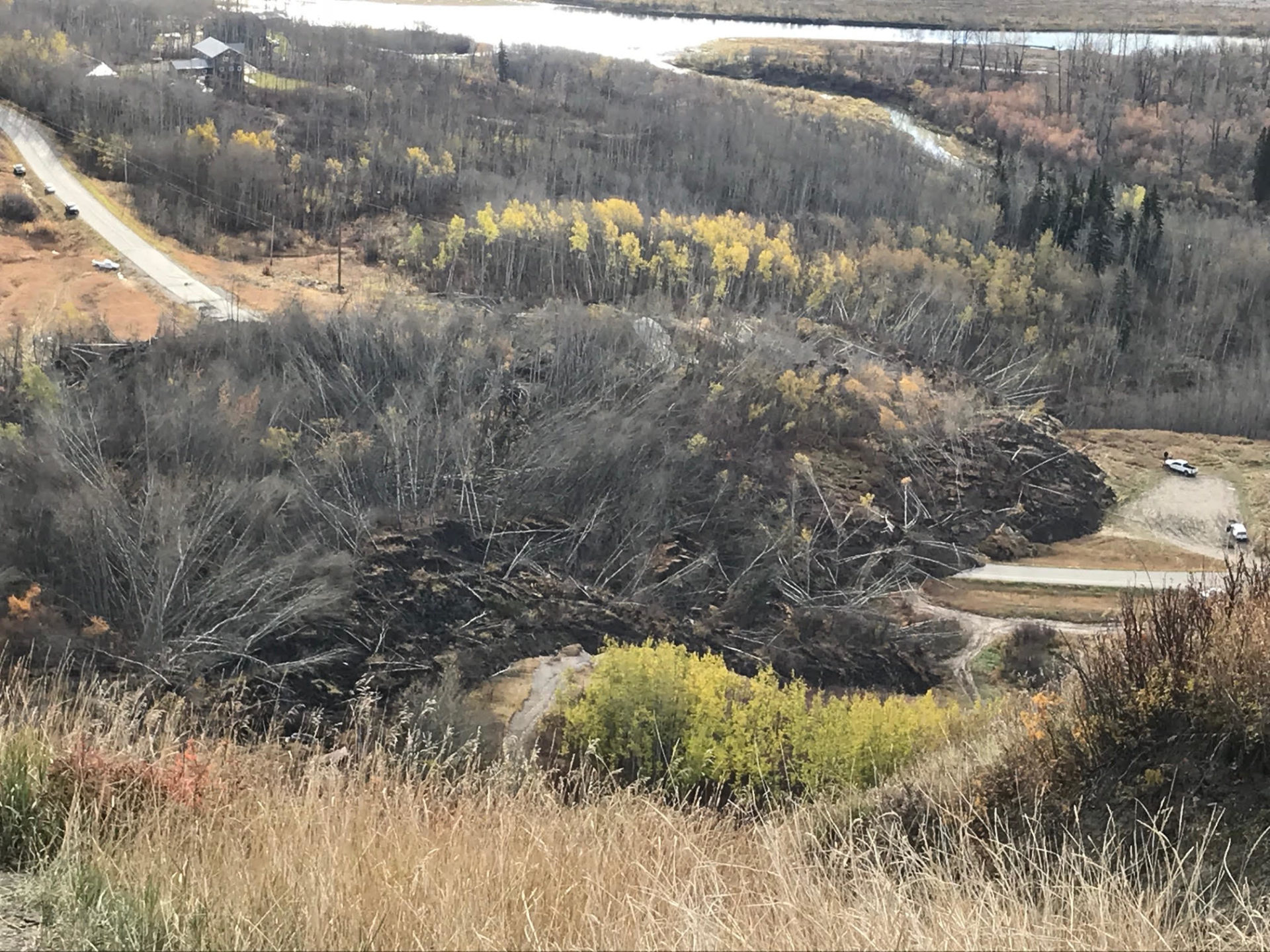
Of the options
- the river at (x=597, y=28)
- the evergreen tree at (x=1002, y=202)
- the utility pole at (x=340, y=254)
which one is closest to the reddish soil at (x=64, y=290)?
the utility pole at (x=340, y=254)

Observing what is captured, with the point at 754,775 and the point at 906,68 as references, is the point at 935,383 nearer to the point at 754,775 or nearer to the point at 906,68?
the point at 754,775

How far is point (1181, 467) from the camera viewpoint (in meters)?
44.0

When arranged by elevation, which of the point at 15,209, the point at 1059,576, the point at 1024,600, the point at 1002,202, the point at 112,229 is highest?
the point at 1002,202

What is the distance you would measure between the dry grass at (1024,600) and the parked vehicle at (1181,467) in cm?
1275

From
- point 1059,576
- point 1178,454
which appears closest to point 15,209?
point 1059,576

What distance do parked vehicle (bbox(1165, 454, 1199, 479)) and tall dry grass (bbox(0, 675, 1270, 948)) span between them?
138 feet

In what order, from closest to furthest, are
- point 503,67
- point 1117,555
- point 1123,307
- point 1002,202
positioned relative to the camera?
point 1117,555, point 1123,307, point 1002,202, point 503,67

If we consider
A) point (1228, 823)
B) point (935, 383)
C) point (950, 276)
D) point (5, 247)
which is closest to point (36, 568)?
point (5, 247)

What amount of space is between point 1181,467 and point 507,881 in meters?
45.3

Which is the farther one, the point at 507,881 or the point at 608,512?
the point at 608,512

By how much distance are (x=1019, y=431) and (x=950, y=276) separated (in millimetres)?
15303

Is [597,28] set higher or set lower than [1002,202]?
higher

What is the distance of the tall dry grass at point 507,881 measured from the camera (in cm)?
479

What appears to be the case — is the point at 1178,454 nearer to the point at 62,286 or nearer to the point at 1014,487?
the point at 1014,487
